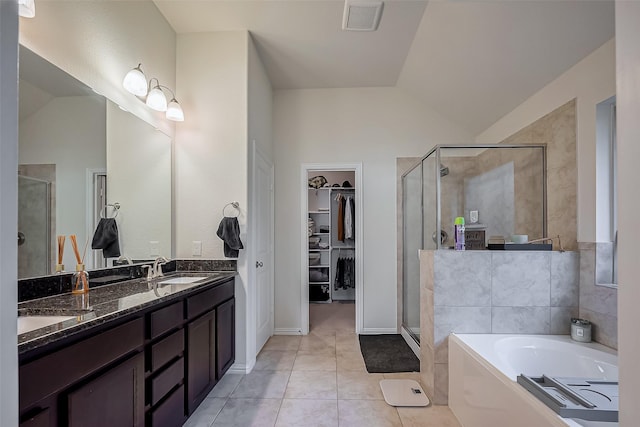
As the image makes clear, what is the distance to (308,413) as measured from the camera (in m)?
2.10

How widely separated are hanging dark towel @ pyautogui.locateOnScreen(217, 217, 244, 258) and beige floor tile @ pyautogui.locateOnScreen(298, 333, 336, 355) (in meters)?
1.32

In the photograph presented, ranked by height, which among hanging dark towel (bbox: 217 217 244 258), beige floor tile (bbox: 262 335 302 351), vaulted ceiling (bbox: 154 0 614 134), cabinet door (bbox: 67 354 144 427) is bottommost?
beige floor tile (bbox: 262 335 302 351)

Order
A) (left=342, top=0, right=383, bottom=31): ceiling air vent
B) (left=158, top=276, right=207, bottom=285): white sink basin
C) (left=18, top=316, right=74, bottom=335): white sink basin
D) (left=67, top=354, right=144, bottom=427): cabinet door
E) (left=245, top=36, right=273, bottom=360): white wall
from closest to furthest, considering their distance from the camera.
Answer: (left=67, top=354, right=144, bottom=427): cabinet door, (left=18, top=316, right=74, bottom=335): white sink basin, (left=158, top=276, right=207, bottom=285): white sink basin, (left=342, top=0, right=383, bottom=31): ceiling air vent, (left=245, top=36, right=273, bottom=360): white wall

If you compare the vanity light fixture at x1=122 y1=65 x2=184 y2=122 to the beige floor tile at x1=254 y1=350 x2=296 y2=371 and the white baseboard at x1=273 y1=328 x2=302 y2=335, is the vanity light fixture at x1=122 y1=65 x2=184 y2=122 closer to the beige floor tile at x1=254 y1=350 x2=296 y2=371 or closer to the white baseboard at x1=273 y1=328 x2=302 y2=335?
the beige floor tile at x1=254 y1=350 x2=296 y2=371

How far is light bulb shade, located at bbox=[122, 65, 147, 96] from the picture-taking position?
7.21ft

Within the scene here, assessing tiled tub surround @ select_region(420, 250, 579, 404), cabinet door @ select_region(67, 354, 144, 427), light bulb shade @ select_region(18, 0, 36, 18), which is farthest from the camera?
tiled tub surround @ select_region(420, 250, 579, 404)

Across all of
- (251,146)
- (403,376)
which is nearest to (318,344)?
(403,376)

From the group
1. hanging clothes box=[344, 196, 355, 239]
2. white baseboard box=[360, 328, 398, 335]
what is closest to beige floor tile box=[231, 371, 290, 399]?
white baseboard box=[360, 328, 398, 335]

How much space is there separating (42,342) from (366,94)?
12.1 feet

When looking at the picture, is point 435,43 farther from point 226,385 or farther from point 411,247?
point 226,385

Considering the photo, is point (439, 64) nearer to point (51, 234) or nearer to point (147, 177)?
point (147, 177)

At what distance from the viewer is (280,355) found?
10.1 ft

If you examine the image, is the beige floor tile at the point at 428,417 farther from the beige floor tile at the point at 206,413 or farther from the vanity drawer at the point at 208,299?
the vanity drawer at the point at 208,299

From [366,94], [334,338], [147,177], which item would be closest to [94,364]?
[147,177]
